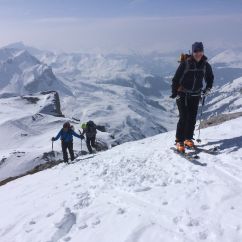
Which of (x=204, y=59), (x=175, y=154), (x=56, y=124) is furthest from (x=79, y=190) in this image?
(x=56, y=124)

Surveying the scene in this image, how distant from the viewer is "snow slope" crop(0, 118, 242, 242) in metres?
8.89

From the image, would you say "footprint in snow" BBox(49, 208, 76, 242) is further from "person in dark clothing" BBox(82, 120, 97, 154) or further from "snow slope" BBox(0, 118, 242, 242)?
"person in dark clothing" BBox(82, 120, 97, 154)

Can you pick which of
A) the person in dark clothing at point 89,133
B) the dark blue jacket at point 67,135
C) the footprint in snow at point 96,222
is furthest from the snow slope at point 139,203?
the person in dark clothing at point 89,133

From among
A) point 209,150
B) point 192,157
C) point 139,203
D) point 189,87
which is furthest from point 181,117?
point 139,203

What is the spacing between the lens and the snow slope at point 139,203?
889 cm

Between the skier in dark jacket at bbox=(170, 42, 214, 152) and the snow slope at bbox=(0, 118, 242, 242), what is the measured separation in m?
0.99

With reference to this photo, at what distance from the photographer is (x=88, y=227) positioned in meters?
9.78

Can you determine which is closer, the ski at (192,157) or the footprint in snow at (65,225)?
the footprint in snow at (65,225)

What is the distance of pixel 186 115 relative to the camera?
15242mm

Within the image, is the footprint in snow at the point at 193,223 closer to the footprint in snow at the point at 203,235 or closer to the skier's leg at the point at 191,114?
the footprint in snow at the point at 203,235

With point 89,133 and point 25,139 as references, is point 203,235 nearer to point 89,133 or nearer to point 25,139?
point 89,133

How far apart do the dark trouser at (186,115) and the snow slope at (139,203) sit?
2.96 feet

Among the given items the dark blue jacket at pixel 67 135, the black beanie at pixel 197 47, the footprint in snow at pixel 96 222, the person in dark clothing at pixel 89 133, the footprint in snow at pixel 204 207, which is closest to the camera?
the footprint in snow at pixel 204 207

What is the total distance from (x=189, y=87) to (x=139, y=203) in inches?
229
